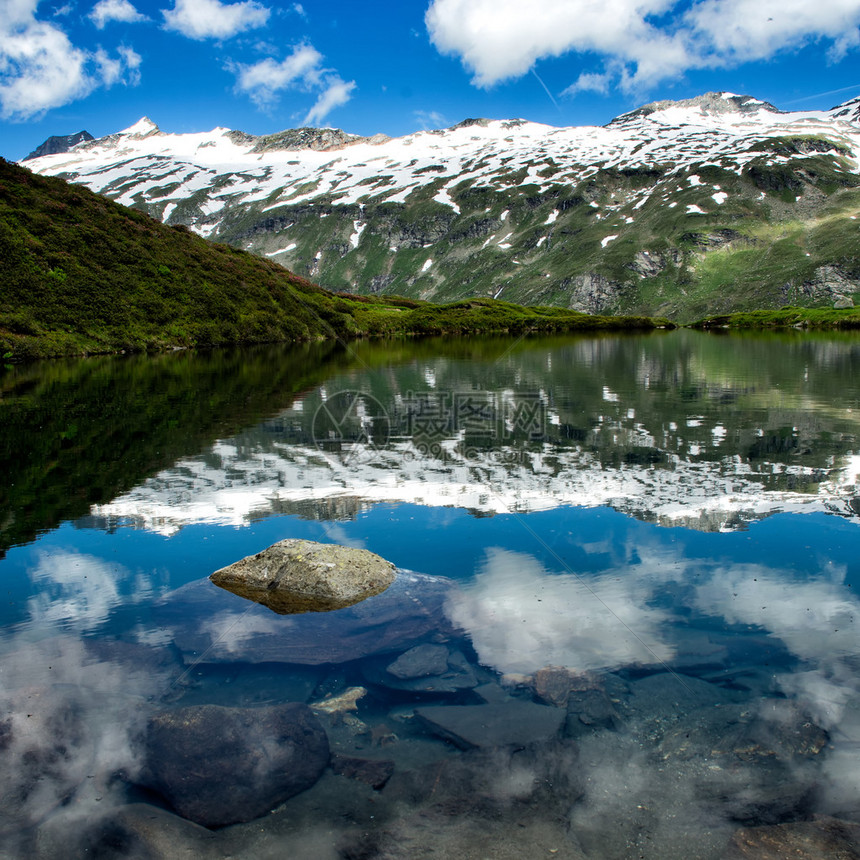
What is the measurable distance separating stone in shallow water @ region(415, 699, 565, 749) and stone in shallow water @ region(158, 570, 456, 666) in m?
1.61

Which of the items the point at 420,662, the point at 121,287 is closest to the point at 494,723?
the point at 420,662

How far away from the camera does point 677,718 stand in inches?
272

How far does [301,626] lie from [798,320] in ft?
545

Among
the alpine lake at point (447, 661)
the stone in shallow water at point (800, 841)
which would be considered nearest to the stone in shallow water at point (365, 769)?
the alpine lake at point (447, 661)

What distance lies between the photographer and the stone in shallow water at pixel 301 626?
27.9ft

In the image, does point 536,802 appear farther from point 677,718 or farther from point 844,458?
point 844,458

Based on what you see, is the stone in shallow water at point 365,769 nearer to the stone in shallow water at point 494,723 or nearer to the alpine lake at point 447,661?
the alpine lake at point 447,661

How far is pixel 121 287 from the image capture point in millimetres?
78688

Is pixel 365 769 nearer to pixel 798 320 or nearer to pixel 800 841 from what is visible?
pixel 800 841

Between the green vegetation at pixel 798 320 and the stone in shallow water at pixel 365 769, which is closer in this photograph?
the stone in shallow water at pixel 365 769

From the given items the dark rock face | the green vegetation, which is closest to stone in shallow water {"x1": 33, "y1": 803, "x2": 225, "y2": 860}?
the dark rock face

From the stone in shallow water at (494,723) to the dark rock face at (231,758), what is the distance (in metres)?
1.34

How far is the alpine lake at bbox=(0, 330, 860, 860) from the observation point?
5633mm

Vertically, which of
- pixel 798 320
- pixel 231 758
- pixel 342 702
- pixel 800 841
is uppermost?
pixel 798 320
